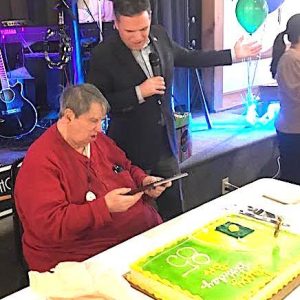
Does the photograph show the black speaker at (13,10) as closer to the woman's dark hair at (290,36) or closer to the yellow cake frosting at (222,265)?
the woman's dark hair at (290,36)

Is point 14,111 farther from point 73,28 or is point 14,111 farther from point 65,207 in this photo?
point 65,207

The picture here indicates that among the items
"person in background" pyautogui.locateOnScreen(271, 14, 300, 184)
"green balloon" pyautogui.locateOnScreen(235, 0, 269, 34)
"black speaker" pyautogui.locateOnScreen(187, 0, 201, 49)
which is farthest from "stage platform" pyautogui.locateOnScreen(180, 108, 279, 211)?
"green balloon" pyautogui.locateOnScreen(235, 0, 269, 34)

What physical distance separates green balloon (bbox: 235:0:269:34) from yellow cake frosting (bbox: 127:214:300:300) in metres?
2.02

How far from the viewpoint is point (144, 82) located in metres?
1.97

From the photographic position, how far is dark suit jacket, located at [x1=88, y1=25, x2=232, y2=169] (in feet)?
6.68

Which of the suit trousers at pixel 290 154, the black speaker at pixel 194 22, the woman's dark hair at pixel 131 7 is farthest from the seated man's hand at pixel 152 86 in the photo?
the black speaker at pixel 194 22

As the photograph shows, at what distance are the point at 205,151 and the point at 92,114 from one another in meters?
1.78

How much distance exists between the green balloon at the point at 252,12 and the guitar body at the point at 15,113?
151cm

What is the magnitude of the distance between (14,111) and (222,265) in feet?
7.63

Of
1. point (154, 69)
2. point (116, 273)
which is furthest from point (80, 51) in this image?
point (116, 273)

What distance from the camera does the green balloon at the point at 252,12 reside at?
312 cm

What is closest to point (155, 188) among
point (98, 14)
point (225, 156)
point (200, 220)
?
point (200, 220)

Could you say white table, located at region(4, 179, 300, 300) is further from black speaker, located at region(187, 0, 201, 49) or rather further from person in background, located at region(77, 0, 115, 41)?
black speaker, located at region(187, 0, 201, 49)

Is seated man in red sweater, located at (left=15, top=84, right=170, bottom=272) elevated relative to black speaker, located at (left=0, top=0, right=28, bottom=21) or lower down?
lower down
